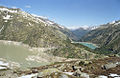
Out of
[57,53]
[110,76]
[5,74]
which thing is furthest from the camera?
[57,53]

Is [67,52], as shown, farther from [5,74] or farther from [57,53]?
[5,74]

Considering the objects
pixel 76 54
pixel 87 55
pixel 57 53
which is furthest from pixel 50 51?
pixel 87 55

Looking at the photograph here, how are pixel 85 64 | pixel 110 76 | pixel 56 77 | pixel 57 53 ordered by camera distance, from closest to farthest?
pixel 56 77 < pixel 110 76 < pixel 85 64 < pixel 57 53

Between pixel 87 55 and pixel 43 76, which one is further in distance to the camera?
pixel 87 55

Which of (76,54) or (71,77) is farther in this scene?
(76,54)

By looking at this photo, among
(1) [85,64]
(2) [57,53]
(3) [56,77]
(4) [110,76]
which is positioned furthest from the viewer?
(2) [57,53]

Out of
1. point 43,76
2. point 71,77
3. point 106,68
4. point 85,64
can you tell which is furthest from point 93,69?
point 43,76

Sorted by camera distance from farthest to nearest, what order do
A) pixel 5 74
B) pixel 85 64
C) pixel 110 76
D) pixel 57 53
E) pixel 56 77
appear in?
pixel 57 53 < pixel 85 64 < pixel 5 74 < pixel 110 76 < pixel 56 77

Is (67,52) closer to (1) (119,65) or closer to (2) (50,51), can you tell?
(2) (50,51)
